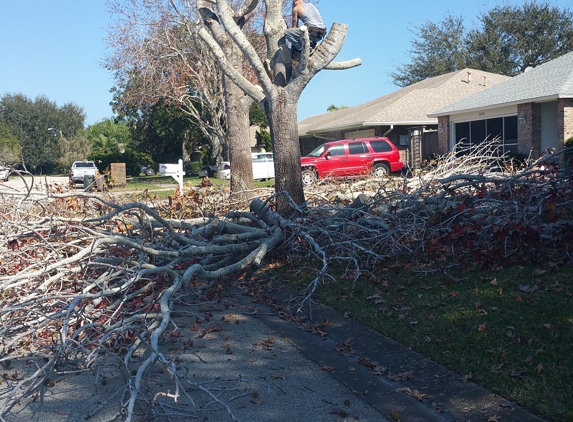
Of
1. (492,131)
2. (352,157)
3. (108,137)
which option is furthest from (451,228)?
(108,137)

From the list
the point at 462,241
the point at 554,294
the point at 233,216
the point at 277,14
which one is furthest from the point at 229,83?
the point at 554,294

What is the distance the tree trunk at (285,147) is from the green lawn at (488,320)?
261cm

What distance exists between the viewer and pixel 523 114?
23328 millimetres

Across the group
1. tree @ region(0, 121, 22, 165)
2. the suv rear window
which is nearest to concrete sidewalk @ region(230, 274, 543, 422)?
the suv rear window

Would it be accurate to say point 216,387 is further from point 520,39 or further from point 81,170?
point 520,39

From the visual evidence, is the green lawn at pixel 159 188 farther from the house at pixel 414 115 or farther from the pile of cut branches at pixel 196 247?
the house at pixel 414 115

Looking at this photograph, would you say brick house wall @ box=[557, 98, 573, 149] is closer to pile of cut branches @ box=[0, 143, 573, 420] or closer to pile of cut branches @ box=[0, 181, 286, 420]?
pile of cut branches @ box=[0, 143, 573, 420]

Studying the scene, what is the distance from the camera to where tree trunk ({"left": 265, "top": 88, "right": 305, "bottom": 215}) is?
10164 millimetres

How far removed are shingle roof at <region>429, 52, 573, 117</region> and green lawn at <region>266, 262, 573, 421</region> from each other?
16283 millimetres

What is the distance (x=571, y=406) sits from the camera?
4.14 meters

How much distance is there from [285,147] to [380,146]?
16.4m

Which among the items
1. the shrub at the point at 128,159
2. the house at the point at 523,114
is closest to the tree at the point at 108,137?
the shrub at the point at 128,159

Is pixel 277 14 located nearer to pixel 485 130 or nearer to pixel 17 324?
pixel 17 324

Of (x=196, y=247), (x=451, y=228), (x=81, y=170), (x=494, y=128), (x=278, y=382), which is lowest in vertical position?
(x=278, y=382)
